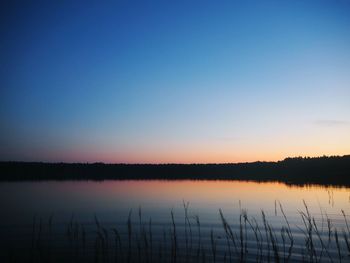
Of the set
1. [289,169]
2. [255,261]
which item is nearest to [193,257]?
[255,261]

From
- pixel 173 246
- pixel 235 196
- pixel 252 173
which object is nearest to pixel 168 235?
pixel 173 246

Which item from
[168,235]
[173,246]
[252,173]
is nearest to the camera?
[173,246]

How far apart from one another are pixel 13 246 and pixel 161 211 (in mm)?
17171

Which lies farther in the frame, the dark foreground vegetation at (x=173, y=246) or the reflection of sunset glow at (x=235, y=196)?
the reflection of sunset glow at (x=235, y=196)

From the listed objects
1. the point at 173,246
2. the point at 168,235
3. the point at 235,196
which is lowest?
the point at 168,235

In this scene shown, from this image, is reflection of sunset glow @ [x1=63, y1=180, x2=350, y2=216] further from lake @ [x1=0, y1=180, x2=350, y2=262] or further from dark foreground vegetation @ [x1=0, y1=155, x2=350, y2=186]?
dark foreground vegetation @ [x1=0, y1=155, x2=350, y2=186]

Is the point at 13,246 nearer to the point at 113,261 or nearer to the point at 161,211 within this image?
the point at 113,261

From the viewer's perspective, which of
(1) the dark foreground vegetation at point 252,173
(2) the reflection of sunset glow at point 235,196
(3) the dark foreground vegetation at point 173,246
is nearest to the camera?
(3) the dark foreground vegetation at point 173,246

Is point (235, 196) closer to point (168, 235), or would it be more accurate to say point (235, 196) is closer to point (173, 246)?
point (168, 235)

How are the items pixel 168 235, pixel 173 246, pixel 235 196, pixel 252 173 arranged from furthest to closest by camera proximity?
pixel 252 173 < pixel 235 196 < pixel 168 235 < pixel 173 246

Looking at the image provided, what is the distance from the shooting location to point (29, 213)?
101ft

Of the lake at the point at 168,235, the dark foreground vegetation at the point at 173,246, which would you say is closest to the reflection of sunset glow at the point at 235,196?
the lake at the point at 168,235

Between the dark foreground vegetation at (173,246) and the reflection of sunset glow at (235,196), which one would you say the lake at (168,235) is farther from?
the reflection of sunset glow at (235,196)

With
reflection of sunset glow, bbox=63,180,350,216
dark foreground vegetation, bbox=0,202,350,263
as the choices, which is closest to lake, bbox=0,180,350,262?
dark foreground vegetation, bbox=0,202,350,263
